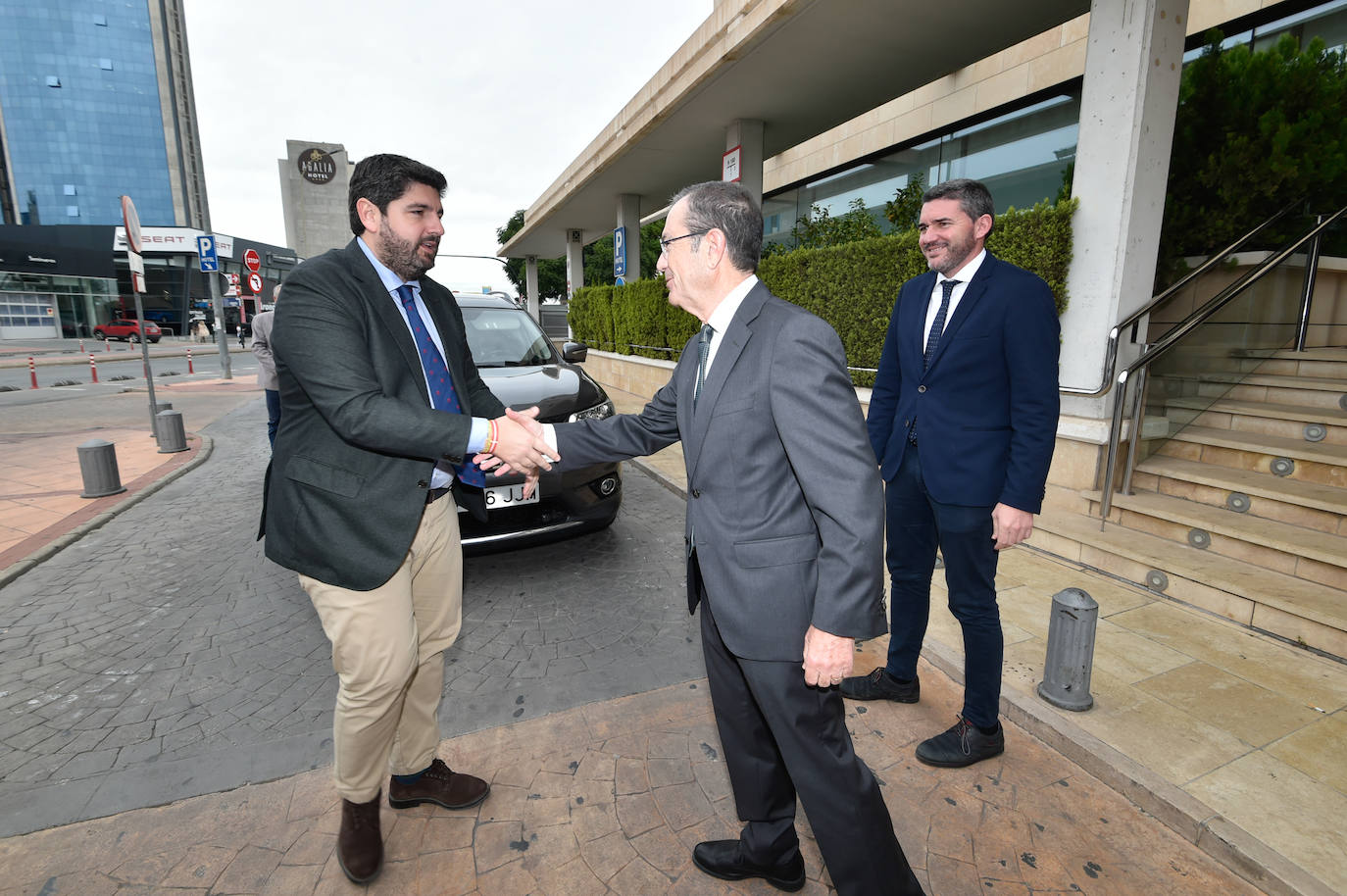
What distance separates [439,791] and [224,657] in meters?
1.94

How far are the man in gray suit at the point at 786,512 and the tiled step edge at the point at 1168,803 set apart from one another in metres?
1.27

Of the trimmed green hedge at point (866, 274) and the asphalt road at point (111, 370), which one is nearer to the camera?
the trimmed green hedge at point (866, 274)

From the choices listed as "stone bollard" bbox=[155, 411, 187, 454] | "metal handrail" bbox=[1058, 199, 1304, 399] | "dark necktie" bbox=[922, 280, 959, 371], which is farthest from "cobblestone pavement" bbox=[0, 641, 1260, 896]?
"stone bollard" bbox=[155, 411, 187, 454]

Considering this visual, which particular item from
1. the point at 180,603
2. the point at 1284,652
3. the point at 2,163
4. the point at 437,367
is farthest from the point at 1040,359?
the point at 2,163

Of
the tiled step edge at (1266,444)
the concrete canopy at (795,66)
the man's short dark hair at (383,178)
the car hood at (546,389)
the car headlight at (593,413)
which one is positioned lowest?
the tiled step edge at (1266,444)

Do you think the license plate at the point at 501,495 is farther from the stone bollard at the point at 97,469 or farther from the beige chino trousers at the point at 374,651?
the stone bollard at the point at 97,469

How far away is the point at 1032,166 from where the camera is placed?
9906 mm

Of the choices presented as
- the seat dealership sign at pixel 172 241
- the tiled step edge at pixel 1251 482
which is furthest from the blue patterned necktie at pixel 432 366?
the seat dealership sign at pixel 172 241

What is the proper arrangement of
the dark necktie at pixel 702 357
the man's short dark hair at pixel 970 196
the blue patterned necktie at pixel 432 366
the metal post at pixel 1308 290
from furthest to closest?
1. the metal post at pixel 1308 290
2. the man's short dark hair at pixel 970 196
3. the blue patterned necktie at pixel 432 366
4. the dark necktie at pixel 702 357

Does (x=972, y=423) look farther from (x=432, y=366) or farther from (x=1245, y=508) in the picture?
(x=1245, y=508)

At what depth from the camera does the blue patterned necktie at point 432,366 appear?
2.27 m

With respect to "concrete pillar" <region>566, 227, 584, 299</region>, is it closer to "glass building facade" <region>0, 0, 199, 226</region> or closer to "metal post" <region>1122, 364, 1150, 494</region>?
"metal post" <region>1122, 364, 1150, 494</region>

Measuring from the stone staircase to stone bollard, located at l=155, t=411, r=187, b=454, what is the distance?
33.9 ft

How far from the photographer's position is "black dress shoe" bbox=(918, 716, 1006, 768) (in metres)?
2.62
